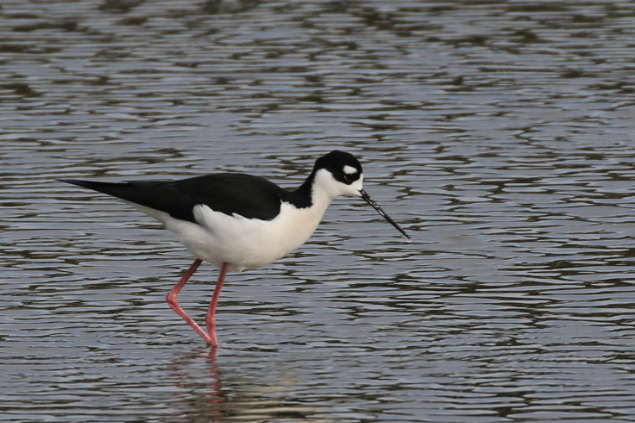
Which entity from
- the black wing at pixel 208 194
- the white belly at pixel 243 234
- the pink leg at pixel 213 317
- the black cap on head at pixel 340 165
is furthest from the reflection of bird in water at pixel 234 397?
the black cap on head at pixel 340 165

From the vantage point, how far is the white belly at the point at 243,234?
984 centimetres

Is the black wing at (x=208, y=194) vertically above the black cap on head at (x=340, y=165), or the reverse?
the black cap on head at (x=340, y=165)

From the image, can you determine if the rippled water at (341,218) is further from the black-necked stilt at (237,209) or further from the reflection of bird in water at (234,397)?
the black-necked stilt at (237,209)

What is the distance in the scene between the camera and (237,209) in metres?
9.84

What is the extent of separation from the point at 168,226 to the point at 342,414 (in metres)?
2.70

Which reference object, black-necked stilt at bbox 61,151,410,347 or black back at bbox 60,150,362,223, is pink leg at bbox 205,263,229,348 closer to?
black-necked stilt at bbox 61,151,410,347

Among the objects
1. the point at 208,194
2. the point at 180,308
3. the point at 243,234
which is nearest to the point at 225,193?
the point at 208,194

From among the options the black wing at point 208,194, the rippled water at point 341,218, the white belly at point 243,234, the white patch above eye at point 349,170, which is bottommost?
the rippled water at point 341,218

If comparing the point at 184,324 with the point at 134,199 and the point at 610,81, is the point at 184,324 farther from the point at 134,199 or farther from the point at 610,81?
the point at 610,81

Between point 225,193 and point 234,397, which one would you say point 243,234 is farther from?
point 234,397

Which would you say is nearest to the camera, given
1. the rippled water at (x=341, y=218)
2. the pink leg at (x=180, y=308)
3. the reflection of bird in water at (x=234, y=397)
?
the reflection of bird in water at (x=234, y=397)

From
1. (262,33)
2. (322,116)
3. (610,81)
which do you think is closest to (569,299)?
(322,116)

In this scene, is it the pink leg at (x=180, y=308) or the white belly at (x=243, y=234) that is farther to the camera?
the pink leg at (x=180, y=308)

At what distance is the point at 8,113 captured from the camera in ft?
59.5
